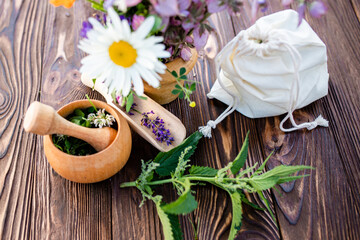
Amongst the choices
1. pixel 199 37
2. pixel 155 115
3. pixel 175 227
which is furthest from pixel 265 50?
pixel 175 227

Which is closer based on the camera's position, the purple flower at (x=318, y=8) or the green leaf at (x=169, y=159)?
the purple flower at (x=318, y=8)

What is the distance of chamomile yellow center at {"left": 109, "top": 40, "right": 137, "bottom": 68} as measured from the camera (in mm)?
510

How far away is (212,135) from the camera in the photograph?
76cm

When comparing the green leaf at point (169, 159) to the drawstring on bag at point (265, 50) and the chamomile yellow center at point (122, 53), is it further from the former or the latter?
the chamomile yellow center at point (122, 53)

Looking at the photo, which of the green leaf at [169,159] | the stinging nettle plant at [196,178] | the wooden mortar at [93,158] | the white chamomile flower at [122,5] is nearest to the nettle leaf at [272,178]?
the stinging nettle plant at [196,178]

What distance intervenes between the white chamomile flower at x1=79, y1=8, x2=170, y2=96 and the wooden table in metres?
0.25

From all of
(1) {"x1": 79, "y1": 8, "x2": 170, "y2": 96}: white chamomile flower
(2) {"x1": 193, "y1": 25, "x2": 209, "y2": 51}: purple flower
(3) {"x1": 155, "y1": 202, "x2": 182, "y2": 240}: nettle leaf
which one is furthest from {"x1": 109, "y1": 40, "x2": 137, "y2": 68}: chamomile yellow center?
(3) {"x1": 155, "y1": 202, "x2": 182, "y2": 240}: nettle leaf

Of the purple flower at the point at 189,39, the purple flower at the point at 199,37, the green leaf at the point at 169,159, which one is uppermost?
the purple flower at the point at 189,39

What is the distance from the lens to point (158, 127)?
71cm

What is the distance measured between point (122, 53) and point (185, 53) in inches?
7.2

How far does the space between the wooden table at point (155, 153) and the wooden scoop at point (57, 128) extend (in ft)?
0.36

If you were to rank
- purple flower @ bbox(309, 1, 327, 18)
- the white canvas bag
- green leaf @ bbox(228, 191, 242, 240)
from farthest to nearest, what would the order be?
the white canvas bag
green leaf @ bbox(228, 191, 242, 240)
purple flower @ bbox(309, 1, 327, 18)

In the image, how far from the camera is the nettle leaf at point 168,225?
1.82 feet

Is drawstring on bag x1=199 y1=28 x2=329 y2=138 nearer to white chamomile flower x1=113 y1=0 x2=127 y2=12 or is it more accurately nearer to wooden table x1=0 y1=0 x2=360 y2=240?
wooden table x1=0 y1=0 x2=360 y2=240
